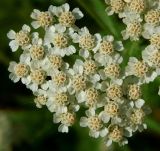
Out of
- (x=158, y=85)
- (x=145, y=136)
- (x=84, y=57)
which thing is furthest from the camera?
(x=145, y=136)

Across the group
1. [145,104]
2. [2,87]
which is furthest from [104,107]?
[2,87]

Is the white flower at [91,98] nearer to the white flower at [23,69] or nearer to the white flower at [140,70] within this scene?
the white flower at [140,70]

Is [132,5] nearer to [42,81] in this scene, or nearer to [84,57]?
[84,57]

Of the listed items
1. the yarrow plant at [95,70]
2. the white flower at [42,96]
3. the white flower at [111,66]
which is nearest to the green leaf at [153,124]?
the yarrow plant at [95,70]

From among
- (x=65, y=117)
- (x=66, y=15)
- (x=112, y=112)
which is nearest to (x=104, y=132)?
(x=112, y=112)

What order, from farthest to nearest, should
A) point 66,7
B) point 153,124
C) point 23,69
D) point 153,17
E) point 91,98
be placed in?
point 153,124 → point 66,7 → point 23,69 → point 153,17 → point 91,98

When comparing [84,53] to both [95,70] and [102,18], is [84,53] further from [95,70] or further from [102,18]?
[102,18]

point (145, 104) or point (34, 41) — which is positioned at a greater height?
point (34, 41)
